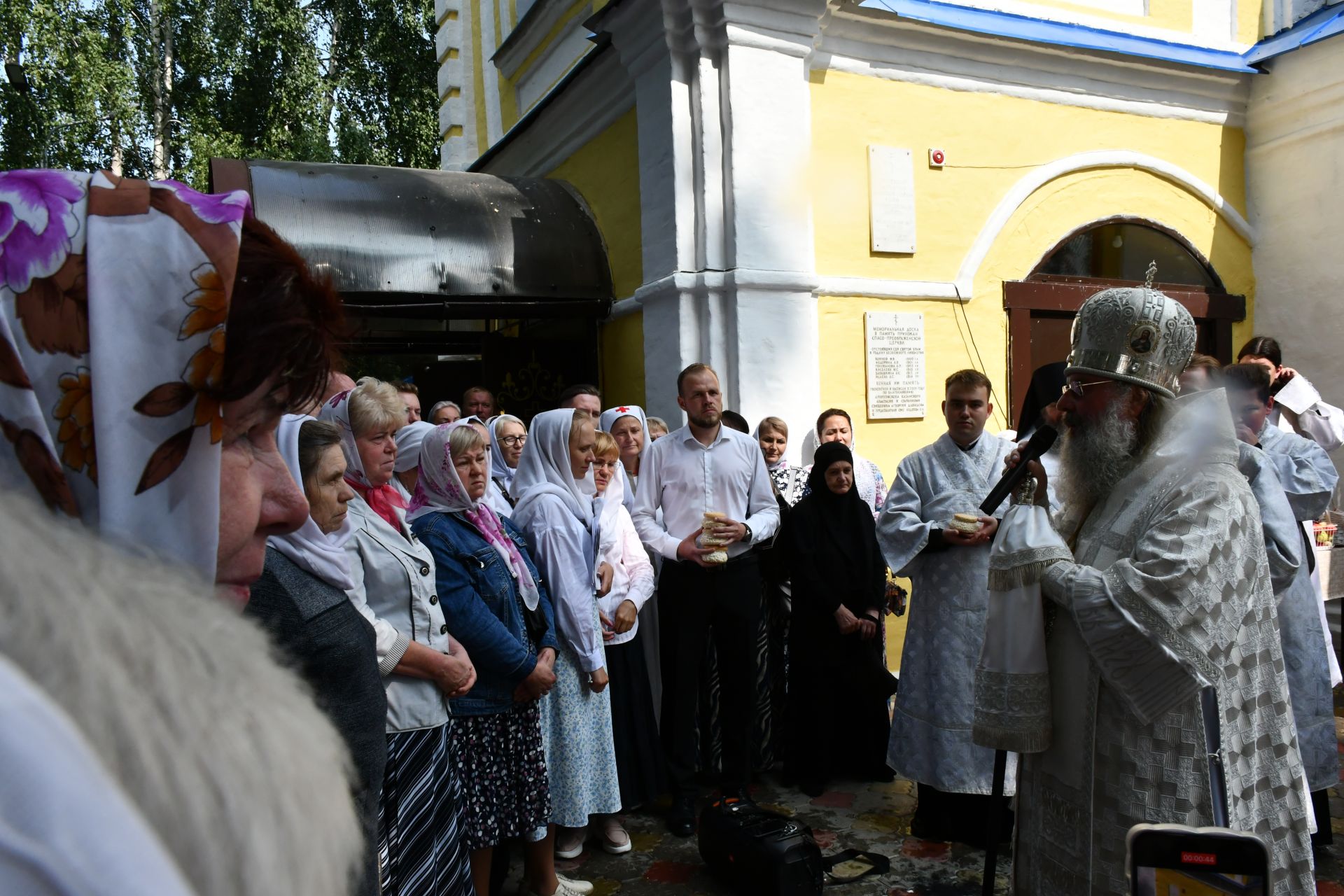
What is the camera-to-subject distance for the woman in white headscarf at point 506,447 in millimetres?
5402

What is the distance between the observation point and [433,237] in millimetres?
7227

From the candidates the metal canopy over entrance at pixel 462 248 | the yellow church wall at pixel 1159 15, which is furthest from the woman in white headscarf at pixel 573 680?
the yellow church wall at pixel 1159 15

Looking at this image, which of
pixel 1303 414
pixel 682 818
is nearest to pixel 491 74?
pixel 1303 414

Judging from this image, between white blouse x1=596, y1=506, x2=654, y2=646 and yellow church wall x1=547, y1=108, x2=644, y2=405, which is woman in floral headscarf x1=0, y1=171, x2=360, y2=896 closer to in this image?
white blouse x1=596, y1=506, x2=654, y2=646

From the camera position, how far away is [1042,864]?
268 centimetres

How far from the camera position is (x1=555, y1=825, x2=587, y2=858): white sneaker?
14.0 ft

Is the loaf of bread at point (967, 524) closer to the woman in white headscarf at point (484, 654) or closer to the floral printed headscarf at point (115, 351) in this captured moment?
the woman in white headscarf at point (484, 654)

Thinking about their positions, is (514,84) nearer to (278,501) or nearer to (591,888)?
(591,888)

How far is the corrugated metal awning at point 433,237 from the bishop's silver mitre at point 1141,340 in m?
5.17

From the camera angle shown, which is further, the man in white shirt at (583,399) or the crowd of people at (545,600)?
the man in white shirt at (583,399)

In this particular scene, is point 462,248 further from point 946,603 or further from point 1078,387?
point 1078,387

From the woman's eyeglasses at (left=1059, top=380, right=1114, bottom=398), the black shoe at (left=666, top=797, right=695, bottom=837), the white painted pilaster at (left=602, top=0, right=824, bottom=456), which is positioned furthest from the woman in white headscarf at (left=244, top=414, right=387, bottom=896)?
the white painted pilaster at (left=602, top=0, right=824, bottom=456)

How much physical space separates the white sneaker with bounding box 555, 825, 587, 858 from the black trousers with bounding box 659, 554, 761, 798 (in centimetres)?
67

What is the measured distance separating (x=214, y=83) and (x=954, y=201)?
16.3m
